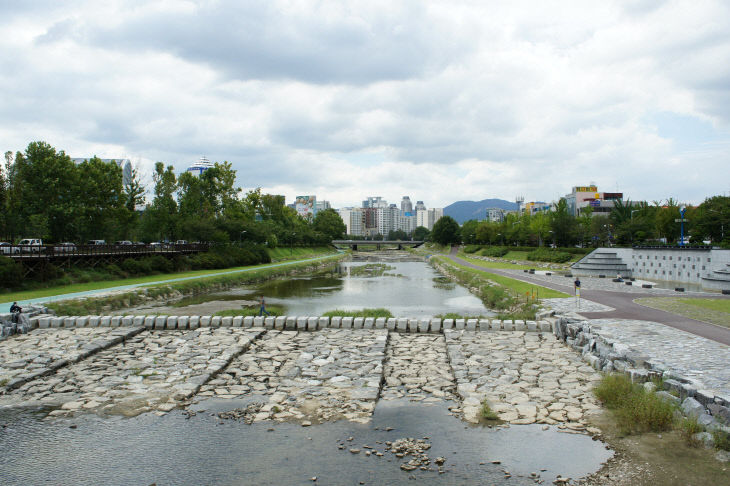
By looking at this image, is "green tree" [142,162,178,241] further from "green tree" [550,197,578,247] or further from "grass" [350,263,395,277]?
"green tree" [550,197,578,247]

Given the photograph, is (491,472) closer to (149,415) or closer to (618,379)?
(618,379)

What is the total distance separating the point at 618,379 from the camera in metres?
11.2

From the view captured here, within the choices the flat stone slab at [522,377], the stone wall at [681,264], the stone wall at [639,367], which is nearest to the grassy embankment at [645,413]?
the stone wall at [639,367]

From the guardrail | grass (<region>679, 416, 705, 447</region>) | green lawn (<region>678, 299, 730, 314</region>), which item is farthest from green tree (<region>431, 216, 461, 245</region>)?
grass (<region>679, 416, 705, 447</region>)

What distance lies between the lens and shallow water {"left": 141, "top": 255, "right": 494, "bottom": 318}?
28147mm

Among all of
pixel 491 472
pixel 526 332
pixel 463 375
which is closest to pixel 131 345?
pixel 463 375

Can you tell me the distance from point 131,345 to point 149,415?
658cm

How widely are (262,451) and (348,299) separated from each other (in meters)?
25.8

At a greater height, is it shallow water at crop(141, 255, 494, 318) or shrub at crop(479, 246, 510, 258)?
shrub at crop(479, 246, 510, 258)

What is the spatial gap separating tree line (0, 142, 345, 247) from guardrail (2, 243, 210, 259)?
17.8 ft

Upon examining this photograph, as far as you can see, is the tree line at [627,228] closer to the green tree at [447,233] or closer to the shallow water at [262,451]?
the green tree at [447,233]

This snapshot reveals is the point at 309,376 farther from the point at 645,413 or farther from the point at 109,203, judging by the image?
the point at 109,203

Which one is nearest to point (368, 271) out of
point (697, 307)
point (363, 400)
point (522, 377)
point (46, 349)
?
point (697, 307)

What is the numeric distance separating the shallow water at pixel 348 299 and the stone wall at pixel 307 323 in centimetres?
651
